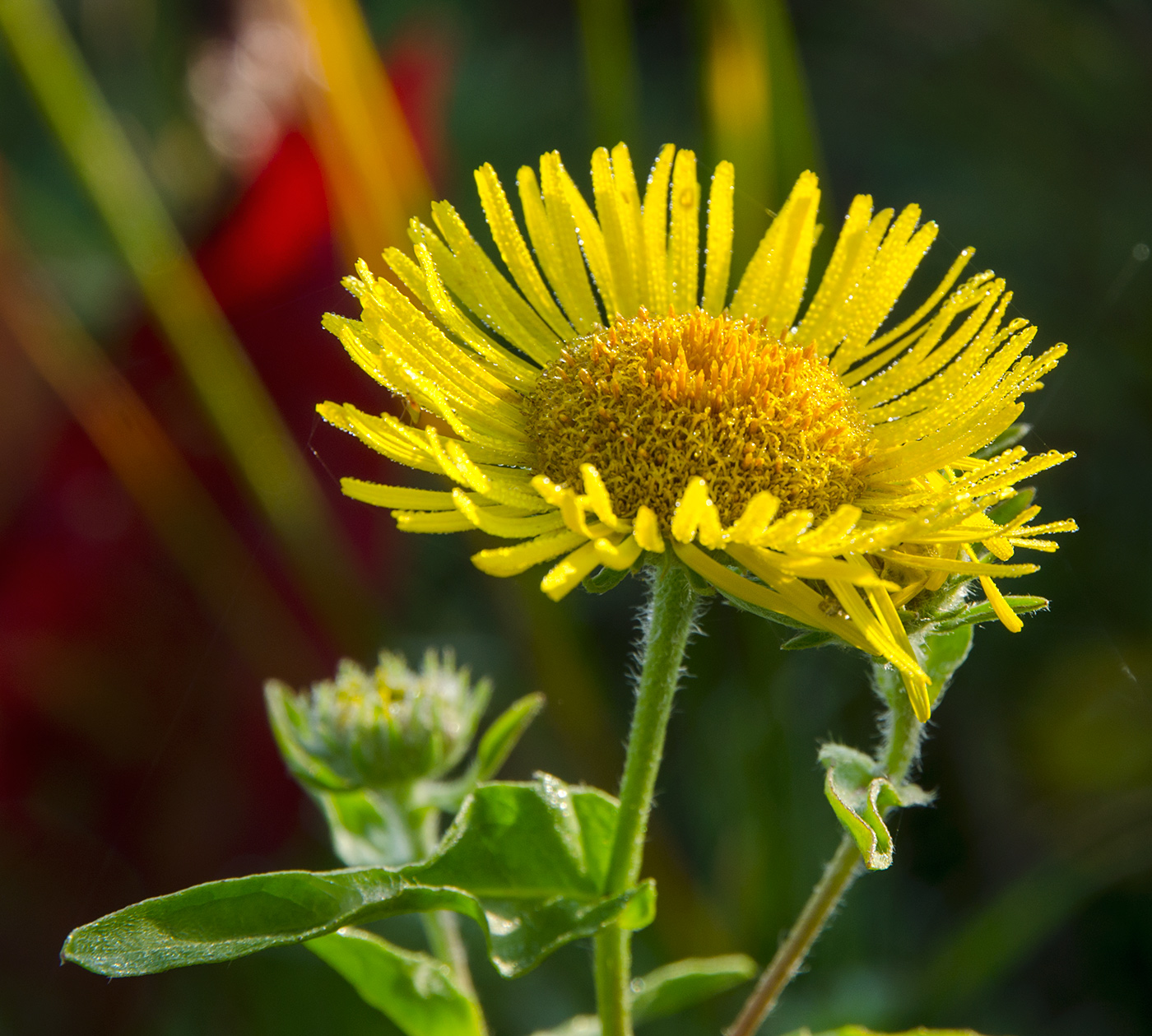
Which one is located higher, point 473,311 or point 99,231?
point 99,231

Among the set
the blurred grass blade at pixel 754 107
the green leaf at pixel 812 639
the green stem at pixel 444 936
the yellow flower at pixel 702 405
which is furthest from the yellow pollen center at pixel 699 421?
the blurred grass blade at pixel 754 107

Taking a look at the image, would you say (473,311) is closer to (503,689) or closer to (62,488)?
(503,689)

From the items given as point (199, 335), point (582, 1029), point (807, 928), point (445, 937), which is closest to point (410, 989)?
point (445, 937)

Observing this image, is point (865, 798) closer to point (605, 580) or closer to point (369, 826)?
point (605, 580)

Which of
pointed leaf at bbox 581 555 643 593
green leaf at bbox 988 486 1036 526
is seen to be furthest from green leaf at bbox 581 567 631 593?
green leaf at bbox 988 486 1036 526

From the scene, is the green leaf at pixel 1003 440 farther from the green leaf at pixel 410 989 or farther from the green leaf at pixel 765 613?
the green leaf at pixel 410 989

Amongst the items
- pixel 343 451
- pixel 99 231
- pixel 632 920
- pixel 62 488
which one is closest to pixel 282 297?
pixel 343 451
